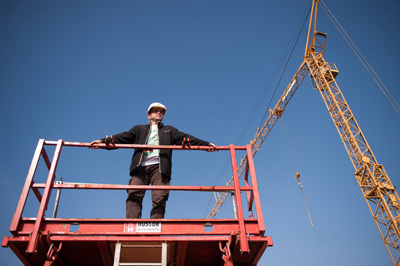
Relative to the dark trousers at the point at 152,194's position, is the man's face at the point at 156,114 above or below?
above

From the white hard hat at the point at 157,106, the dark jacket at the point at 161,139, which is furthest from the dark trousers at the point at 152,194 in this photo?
the white hard hat at the point at 157,106

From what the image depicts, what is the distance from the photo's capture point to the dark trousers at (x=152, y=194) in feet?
13.6

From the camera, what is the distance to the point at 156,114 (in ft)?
17.4

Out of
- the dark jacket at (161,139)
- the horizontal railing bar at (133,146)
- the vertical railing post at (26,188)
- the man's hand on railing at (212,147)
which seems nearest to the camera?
the vertical railing post at (26,188)

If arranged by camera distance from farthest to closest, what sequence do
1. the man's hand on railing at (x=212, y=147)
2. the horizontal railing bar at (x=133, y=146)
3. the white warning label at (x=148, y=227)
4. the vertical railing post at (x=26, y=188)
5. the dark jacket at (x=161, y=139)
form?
the dark jacket at (x=161, y=139) < the man's hand on railing at (x=212, y=147) < the horizontal railing bar at (x=133, y=146) < the white warning label at (x=148, y=227) < the vertical railing post at (x=26, y=188)

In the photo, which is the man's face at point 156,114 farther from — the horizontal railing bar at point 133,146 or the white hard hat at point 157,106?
the horizontal railing bar at point 133,146

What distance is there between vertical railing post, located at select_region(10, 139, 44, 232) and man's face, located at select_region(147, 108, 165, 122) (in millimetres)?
1890

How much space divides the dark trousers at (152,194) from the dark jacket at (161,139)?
0.11 meters

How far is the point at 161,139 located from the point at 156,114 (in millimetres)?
692

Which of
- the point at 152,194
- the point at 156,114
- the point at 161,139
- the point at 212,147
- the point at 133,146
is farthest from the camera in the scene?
the point at 156,114

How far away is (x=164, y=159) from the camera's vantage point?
4492 millimetres

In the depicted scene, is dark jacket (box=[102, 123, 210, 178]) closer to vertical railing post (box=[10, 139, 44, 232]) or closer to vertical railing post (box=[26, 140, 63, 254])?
vertical railing post (box=[26, 140, 63, 254])

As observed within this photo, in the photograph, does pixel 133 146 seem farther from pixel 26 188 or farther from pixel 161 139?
pixel 26 188

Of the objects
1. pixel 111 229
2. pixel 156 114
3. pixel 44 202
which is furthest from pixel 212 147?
pixel 44 202
